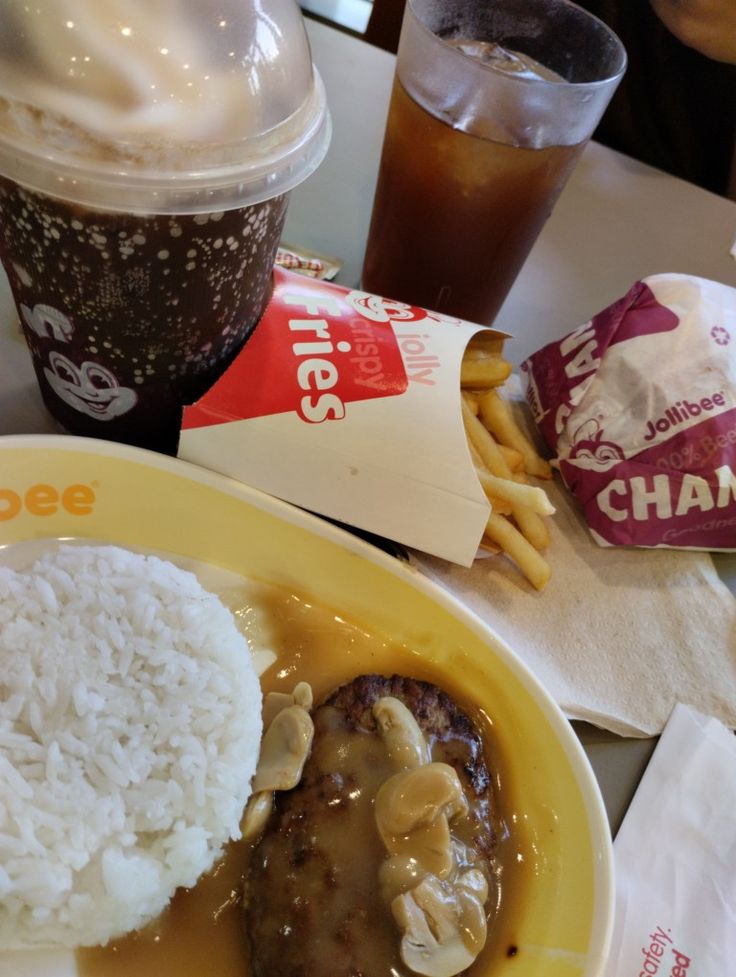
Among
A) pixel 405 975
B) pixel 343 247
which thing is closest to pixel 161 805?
pixel 405 975

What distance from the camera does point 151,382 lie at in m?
1.04

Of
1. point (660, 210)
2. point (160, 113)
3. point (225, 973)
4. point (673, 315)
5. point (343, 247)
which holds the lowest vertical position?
point (225, 973)

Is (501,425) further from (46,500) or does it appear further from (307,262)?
(46,500)

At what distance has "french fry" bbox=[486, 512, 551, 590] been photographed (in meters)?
1.17

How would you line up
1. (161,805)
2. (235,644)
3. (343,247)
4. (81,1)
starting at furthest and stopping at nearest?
1. (343,247)
2. (235,644)
3. (161,805)
4. (81,1)

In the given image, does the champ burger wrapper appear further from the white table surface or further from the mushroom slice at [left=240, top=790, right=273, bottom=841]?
the mushroom slice at [left=240, top=790, right=273, bottom=841]

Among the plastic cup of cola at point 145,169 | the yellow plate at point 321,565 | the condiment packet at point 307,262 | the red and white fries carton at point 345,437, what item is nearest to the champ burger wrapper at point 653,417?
the red and white fries carton at point 345,437

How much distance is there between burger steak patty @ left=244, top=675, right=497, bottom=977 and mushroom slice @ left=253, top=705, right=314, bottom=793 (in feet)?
0.05

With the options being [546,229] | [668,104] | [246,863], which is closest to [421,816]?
[246,863]

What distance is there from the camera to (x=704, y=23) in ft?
7.31

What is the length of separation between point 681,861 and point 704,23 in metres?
2.41

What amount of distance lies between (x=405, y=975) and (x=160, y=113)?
0.97 meters

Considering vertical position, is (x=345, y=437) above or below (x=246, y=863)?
above

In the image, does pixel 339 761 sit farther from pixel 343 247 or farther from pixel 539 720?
pixel 343 247
